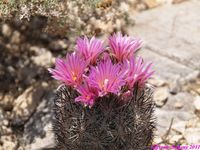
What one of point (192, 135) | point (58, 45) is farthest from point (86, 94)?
point (58, 45)

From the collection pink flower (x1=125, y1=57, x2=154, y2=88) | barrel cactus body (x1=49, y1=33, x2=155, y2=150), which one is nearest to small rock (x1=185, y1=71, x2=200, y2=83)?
barrel cactus body (x1=49, y1=33, x2=155, y2=150)

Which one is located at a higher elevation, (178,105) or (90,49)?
(90,49)

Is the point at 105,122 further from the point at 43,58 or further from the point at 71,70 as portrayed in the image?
the point at 43,58

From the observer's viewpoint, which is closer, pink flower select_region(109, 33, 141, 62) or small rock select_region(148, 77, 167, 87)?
pink flower select_region(109, 33, 141, 62)

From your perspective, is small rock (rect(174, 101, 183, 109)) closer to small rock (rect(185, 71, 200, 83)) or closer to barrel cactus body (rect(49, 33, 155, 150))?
small rock (rect(185, 71, 200, 83))

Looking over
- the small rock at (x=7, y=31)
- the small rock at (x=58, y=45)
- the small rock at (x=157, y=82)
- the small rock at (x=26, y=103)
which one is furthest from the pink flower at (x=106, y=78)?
the small rock at (x=7, y=31)

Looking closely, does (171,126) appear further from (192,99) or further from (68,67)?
(68,67)
